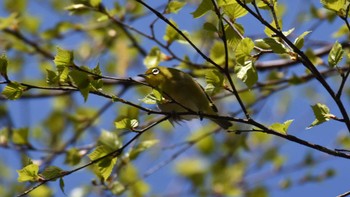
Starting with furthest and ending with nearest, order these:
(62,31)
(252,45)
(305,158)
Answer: (305,158), (62,31), (252,45)

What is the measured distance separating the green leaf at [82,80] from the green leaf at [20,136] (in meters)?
1.17

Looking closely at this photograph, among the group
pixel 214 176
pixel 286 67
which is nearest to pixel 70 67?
pixel 286 67

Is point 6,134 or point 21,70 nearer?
point 6,134

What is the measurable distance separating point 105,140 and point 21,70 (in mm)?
2241

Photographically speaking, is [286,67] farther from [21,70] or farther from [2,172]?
[2,172]

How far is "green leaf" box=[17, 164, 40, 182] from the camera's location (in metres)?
1.63

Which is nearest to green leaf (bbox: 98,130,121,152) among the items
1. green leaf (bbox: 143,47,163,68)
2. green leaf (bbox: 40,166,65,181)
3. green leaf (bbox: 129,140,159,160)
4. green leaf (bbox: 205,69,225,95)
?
green leaf (bbox: 129,140,159,160)

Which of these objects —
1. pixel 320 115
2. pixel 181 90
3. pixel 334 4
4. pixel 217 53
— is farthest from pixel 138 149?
pixel 334 4

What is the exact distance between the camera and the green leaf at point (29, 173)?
163 centimetres

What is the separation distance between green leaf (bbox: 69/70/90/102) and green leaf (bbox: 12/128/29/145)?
117 centimetres

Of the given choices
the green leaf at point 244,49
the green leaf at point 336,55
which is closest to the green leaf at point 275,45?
the green leaf at point 244,49

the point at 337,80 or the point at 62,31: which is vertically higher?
the point at 62,31

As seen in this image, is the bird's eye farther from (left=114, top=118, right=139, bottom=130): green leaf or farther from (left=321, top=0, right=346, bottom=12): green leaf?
(left=321, top=0, right=346, bottom=12): green leaf

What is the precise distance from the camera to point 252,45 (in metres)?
1.50
